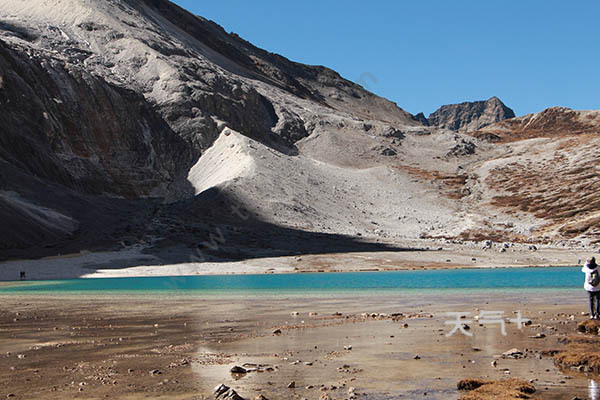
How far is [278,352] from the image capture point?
41.5ft

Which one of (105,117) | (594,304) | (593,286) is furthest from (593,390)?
(105,117)

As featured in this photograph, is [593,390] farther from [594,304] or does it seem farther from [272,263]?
[272,263]

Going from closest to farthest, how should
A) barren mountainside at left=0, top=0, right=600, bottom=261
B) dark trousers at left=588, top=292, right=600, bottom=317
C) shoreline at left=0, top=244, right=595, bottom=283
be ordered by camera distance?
dark trousers at left=588, top=292, right=600, bottom=317 → shoreline at left=0, top=244, right=595, bottom=283 → barren mountainside at left=0, top=0, right=600, bottom=261

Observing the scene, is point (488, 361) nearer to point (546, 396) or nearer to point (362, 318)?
point (546, 396)

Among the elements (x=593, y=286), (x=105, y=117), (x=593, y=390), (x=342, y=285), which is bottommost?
(x=342, y=285)

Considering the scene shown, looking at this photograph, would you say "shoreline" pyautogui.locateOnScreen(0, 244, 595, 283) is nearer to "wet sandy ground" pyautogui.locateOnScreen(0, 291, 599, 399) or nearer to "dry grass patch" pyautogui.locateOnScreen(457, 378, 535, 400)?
"wet sandy ground" pyautogui.locateOnScreen(0, 291, 599, 399)

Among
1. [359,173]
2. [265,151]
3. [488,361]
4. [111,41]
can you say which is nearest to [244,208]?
[265,151]

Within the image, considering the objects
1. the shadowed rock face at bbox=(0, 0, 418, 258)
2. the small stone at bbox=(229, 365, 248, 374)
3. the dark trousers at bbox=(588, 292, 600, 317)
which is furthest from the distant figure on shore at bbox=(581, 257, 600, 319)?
the shadowed rock face at bbox=(0, 0, 418, 258)

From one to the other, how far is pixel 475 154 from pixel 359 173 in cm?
2927

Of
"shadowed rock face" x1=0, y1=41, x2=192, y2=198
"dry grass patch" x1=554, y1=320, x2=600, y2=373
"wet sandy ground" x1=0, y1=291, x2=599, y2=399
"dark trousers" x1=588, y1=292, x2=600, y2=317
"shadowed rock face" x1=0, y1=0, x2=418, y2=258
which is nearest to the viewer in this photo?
"wet sandy ground" x1=0, y1=291, x2=599, y2=399

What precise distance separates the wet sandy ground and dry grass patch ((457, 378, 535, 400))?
22 cm

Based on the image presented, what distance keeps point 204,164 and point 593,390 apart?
92217 mm

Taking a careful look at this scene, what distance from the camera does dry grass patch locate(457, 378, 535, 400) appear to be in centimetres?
848

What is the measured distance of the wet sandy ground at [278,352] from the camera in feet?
31.3
